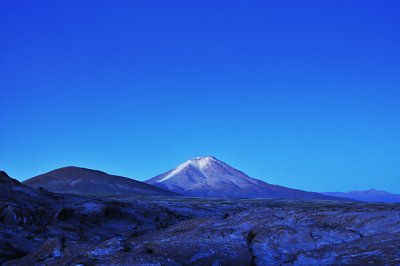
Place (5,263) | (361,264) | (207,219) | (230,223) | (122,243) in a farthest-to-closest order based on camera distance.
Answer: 1. (207,219)
2. (230,223)
3. (5,263)
4. (122,243)
5. (361,264)

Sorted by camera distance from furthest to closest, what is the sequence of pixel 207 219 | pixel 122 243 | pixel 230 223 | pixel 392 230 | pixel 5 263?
pixel 207 219
pixel 230 223
pixel 5 263
pixel 122 243
pixel 392 230

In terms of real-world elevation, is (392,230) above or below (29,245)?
above

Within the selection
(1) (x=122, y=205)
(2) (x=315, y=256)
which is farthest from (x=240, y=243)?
(1) (x=122, y=205)

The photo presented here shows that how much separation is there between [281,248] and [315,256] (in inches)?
95.9

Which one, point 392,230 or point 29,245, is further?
point 29,245

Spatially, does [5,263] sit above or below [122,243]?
below

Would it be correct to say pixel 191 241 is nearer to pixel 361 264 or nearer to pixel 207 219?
pixel 207 219

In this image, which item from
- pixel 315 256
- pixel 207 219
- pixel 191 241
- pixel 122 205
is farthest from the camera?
pixel 122 205

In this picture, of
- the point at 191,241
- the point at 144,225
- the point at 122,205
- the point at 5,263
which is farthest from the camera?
the point at 122,205

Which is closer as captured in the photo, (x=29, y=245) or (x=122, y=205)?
(x=29, y=245)

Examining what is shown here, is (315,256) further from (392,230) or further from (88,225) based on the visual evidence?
(88,225)

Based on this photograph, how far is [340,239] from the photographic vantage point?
1619cm

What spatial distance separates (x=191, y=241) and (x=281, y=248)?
13.5 feet

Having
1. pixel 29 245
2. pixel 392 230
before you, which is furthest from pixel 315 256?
pixel 29 245
